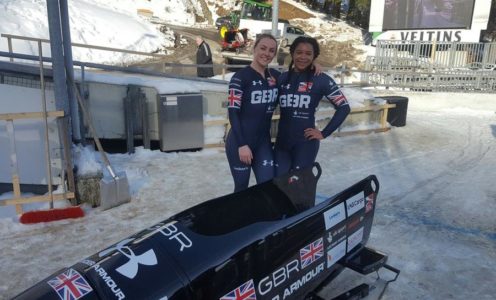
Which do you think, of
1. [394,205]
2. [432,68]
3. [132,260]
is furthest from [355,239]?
[432,68]

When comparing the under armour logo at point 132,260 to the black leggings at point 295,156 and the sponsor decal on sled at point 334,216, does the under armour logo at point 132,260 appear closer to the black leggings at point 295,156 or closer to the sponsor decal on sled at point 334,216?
the sponsor decal on sled at point 334,216

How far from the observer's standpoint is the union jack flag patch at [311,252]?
259cm

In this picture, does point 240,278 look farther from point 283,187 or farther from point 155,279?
point 283,187

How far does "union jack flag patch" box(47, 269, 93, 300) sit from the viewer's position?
1.94 m

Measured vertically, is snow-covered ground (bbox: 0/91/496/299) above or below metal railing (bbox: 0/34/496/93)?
below

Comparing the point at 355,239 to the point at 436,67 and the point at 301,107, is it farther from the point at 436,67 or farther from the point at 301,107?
the point at 436,67

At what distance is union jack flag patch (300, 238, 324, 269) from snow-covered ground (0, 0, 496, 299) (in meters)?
0.84

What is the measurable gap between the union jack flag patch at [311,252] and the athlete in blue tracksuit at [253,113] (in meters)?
0.97

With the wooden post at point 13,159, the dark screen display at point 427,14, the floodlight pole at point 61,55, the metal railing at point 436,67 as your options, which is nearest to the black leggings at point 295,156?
the floodlight pole at point 61,55

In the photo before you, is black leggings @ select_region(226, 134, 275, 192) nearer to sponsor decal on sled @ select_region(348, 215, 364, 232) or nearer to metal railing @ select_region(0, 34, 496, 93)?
sponsor decal on sled @ select_region(348, 215, 364, 232)

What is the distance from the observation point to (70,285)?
1.99m

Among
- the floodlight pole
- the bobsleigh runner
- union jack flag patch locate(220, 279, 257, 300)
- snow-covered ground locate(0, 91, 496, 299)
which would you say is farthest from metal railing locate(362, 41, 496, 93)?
union jack flag patch locate(220, 279, 257, 300)

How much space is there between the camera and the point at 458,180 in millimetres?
5930

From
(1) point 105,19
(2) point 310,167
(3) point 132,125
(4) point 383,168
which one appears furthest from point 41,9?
(2) point 310,167
